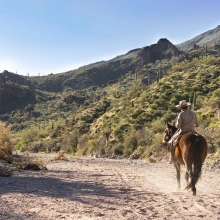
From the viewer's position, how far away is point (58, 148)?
157 feet

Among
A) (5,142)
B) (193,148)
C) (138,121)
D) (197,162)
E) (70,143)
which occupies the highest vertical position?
(193,148)

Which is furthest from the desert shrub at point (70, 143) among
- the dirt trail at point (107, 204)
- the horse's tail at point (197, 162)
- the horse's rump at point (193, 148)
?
the horse's tail at point (197, 162)

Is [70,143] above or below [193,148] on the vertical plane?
below

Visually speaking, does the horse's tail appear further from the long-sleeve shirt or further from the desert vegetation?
the desert vegetation

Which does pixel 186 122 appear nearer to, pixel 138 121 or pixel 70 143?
pixel 138 121

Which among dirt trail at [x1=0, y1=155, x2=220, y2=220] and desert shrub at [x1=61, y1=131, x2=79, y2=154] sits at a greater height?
dirt trail at [x1=0, y1=155, x2=220, y2=220]

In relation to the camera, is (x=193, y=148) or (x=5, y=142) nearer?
(x=193, y=148)

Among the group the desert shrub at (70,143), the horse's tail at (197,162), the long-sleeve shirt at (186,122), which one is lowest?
the desert shrub at (70,143)

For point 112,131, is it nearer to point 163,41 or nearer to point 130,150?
point 130,150

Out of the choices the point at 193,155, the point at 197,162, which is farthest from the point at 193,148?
the point at 197,162

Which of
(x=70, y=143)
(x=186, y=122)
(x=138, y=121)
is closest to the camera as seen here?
(x=186, y=122)

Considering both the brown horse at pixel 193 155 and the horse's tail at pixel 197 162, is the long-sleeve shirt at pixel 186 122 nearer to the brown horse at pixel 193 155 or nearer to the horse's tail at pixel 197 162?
the brown horse at pixel 193 155

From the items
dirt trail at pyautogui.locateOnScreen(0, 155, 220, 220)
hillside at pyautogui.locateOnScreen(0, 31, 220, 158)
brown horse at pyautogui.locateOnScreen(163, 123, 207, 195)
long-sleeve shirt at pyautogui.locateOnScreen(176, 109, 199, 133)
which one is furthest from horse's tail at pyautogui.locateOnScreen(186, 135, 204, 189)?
hillside at pyautogui.locateOnScreen(0, 31, 220, 158)

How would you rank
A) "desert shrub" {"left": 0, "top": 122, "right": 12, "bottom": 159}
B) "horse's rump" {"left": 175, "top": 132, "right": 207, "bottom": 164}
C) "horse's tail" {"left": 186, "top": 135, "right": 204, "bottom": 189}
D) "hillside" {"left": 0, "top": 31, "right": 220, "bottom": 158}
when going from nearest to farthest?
"horse's tail" {"left": 186, "top": 135, "right": 204, "bottom": 189}
"horse's rump" {"left": 175, "top": 132, "right": 207, "bottom": 164}
"desert shrub" {"left": 0, "top": 122, "right": 12, "bottom": 159}
"hillside" {"left": 0, "top": 31, "right": 220, "bottom": 158}
